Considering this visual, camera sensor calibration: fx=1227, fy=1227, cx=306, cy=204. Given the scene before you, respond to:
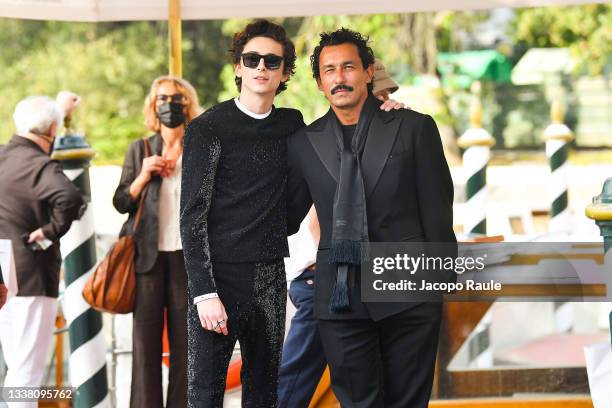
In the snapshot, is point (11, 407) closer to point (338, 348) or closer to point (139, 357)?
point (139, 357)

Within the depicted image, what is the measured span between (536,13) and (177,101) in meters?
16.1

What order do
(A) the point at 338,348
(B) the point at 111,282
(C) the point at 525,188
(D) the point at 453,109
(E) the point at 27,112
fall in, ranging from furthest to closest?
(D) the point at 453,109 → (C) the point at 525,188 → (E) the point at 27,112 → (B) the point at 111,282 → (A) the point at 338,348

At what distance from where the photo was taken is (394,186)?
407 centimetres

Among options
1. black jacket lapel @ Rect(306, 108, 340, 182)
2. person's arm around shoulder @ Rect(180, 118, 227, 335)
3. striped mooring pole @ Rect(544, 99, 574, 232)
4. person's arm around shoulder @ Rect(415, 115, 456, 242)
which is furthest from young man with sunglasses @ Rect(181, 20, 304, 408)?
striped mooring pole @ Rect(544, 99, 574, 232)

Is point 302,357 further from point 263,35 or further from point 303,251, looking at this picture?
point 263,35

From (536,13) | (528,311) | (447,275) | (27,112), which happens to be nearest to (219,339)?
(447,275)

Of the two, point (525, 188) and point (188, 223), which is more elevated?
point (525, 188)

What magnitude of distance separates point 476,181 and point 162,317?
324cm

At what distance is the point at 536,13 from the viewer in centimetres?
2094

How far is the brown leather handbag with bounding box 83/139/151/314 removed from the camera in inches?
218

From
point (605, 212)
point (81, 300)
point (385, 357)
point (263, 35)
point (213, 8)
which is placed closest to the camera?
point (385, 357)

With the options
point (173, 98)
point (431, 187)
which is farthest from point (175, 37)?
point (431, 187)

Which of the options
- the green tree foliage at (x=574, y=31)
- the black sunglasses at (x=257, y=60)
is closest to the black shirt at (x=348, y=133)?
the black sunglasses at (x=257, y=60)

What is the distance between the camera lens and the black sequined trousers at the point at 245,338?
165 inches
